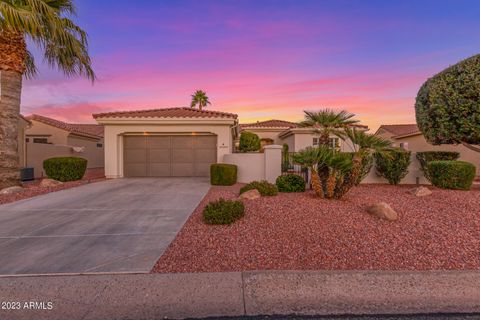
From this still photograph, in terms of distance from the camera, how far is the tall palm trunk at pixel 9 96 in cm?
974

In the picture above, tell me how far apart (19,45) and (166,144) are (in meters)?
7.46

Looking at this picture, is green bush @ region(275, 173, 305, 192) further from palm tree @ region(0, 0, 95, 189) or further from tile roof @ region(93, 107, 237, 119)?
palm tree @ region(0, 0, 95, 189)

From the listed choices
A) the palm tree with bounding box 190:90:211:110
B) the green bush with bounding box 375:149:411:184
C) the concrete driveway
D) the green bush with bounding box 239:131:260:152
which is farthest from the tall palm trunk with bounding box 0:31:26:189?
the palm tree with bounding box 190:90:211:110

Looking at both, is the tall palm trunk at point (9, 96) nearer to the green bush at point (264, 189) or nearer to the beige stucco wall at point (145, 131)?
the beige stucco wall at point (145, 131)

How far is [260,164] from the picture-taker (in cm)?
1222

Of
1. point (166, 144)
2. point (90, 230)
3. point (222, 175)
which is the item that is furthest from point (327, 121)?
point (166, 144)

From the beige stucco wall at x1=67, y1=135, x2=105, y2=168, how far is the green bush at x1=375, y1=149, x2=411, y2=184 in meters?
22.4

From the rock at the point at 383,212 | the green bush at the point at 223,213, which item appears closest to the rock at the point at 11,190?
the green bush at the point at 223,213

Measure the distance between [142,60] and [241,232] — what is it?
40.6 feet

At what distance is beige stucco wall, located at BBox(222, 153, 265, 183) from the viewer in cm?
Result: 1221

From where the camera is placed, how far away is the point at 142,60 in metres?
13.9

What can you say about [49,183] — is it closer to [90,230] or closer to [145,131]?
[145,131]

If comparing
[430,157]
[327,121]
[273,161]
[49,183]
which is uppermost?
[327,121]

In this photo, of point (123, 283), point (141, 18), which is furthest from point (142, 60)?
point (123, 283)
